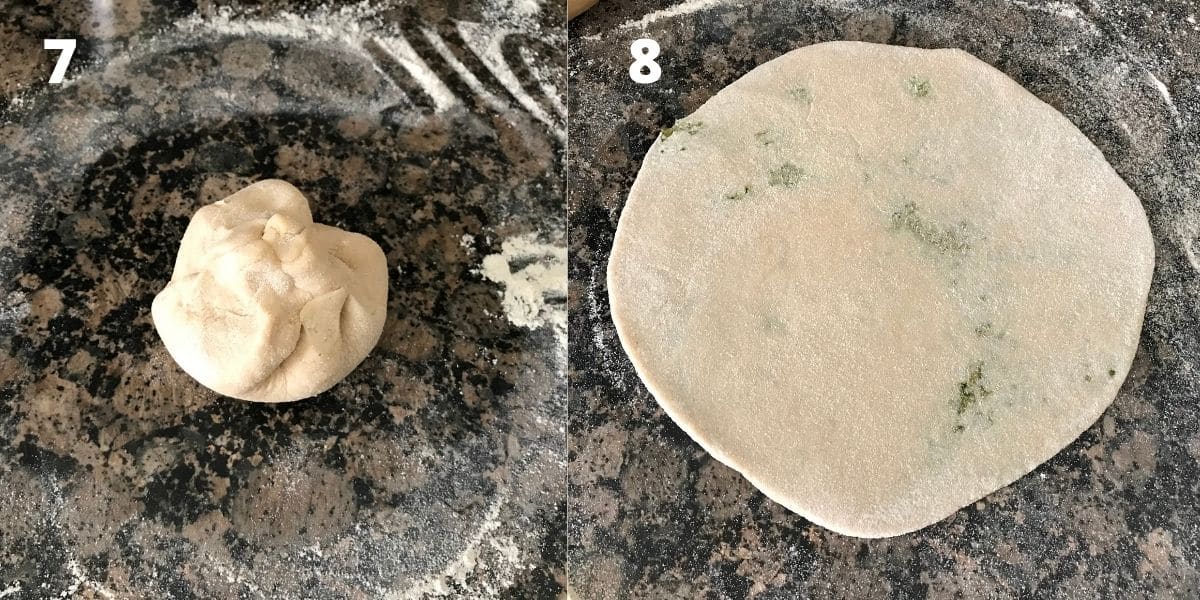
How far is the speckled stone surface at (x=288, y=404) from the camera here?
1.10m

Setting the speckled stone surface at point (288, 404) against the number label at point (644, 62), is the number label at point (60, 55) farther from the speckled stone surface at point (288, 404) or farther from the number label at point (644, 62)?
the number label at point (644, 62)

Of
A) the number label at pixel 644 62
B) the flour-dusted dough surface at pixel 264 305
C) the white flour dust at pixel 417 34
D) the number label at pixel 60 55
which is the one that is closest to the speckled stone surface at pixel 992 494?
the number label at pixel 644 62

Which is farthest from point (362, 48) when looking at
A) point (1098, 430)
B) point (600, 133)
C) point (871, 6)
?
point (1098, 430)

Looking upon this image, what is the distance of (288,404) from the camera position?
1.13 metres

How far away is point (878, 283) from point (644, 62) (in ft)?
1.61

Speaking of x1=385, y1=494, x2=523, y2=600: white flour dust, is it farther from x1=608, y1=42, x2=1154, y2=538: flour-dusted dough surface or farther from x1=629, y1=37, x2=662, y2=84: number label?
x1=629, y1=37, x2=662, y2=84: number label

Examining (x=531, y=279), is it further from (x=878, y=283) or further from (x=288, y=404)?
(x=878, y=283)

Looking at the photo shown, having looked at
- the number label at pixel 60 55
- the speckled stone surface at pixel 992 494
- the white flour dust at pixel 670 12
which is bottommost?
the speckled stone surface at pixel 992 494

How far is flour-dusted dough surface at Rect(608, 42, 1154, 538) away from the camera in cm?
103

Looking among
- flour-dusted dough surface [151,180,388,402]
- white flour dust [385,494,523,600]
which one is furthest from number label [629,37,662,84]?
white flour dust [385,494,523,600]

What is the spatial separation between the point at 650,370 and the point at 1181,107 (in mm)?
921

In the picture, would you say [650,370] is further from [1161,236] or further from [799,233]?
[1161,236]

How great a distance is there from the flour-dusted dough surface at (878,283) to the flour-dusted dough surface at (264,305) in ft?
1.24

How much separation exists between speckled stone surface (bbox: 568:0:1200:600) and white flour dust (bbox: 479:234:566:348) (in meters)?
0.05
